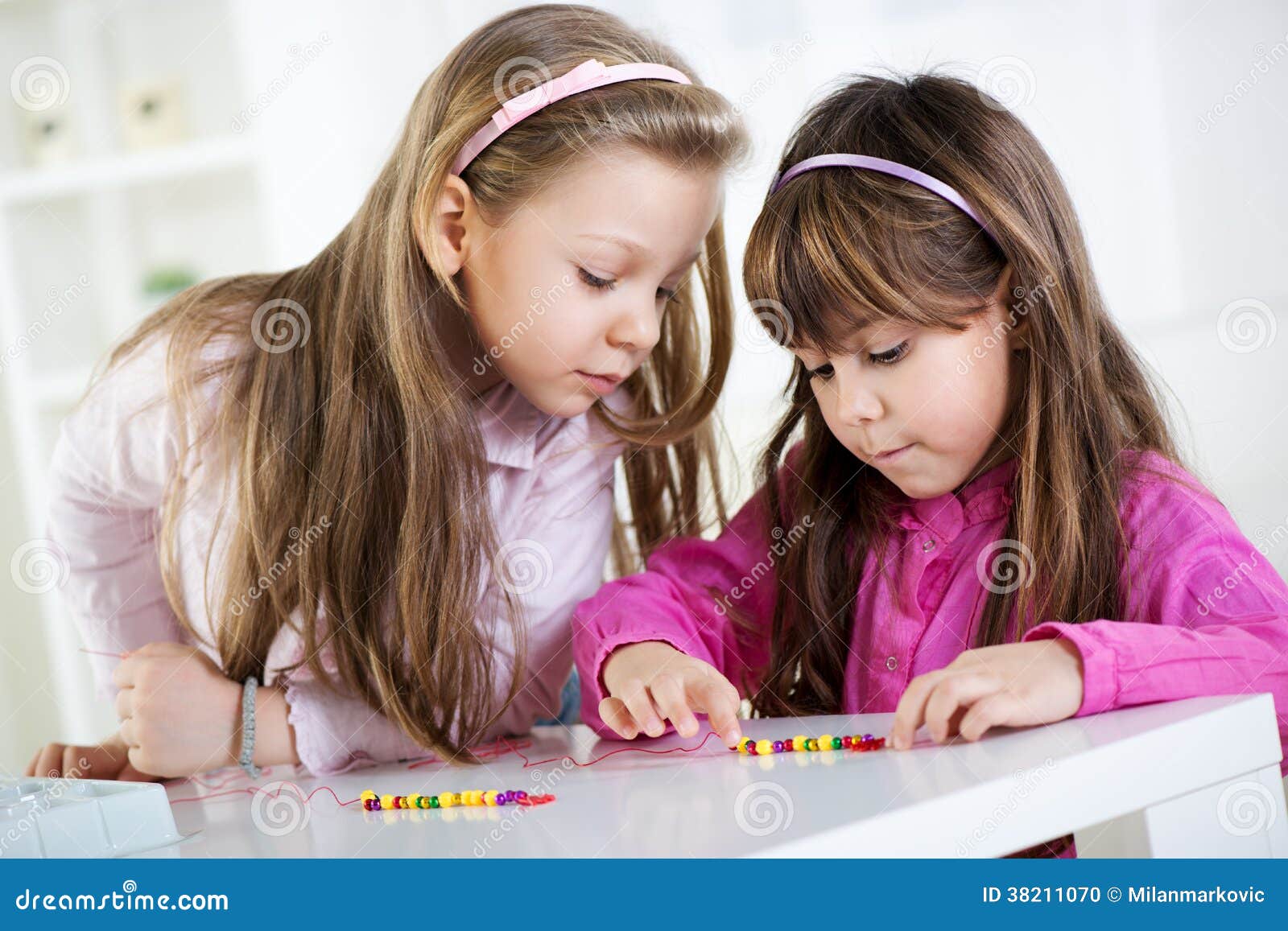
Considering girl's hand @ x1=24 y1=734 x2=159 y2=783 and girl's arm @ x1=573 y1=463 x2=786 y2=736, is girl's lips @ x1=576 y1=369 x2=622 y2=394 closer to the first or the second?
girl's arm @ x1=573 y1=463 x2=786 y2=736

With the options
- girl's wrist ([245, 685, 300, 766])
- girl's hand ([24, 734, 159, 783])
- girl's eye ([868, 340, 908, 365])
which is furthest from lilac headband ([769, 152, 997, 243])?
girl's hand ([24, 734, 159, 783])

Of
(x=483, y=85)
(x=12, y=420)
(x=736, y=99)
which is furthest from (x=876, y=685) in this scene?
(x=12, y=420)

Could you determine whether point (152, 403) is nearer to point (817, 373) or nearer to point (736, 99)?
point (817, 373)

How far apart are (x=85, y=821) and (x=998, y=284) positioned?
29.6 inches

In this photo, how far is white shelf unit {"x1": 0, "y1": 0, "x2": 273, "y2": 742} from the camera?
274cm

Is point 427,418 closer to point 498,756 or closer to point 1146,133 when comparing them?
point 498,756

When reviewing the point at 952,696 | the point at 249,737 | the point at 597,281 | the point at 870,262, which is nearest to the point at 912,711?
the point at 952,696

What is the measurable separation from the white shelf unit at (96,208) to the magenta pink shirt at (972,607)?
1.85 metres

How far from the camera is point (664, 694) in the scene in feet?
2.95

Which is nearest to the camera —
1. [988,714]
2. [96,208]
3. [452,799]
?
[988,714]

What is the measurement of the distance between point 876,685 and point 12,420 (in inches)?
92.7

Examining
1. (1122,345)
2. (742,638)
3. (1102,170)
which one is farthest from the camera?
(1102,170)

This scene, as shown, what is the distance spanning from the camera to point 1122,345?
104 centimetres

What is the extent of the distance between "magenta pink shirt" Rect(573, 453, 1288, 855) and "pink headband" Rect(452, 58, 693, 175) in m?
0.41
